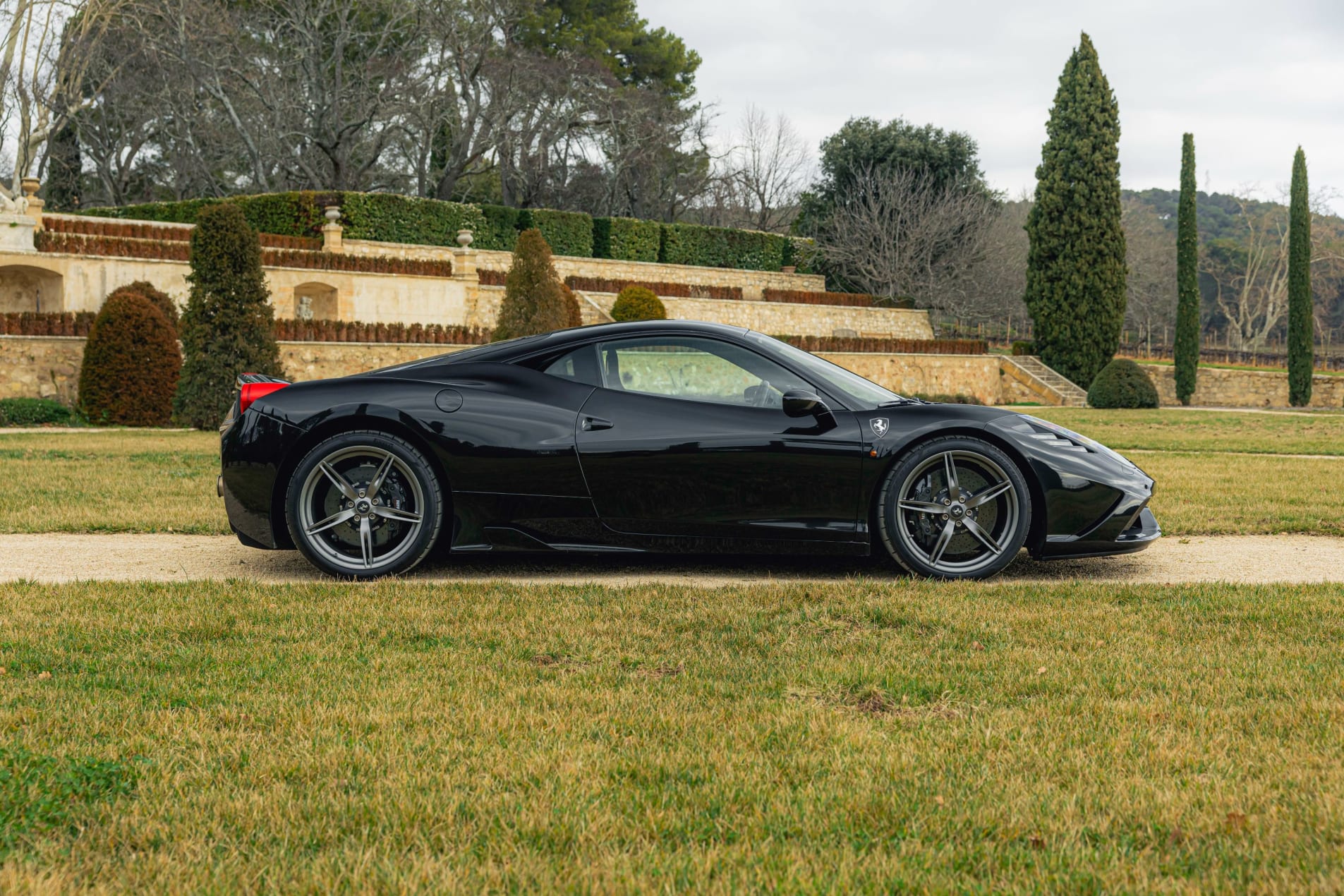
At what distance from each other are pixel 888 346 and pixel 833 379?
2833 centimetres

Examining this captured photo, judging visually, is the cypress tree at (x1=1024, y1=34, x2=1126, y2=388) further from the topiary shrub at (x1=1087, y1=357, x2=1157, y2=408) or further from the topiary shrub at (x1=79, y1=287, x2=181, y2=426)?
the topiary shrub at (x1=79, y1=287, x2=181, y2=426)

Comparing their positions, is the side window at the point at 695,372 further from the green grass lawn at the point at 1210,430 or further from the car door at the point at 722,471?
the green grass lawn at the point at 1210,430

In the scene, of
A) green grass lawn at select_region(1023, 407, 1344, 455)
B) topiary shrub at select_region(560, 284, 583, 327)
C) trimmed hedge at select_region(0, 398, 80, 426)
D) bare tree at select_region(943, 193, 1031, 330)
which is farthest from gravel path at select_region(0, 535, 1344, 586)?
bare tree at select_region(943, 193, 1031, 330)

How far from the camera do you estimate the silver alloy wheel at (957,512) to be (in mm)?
5473

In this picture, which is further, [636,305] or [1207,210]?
[1207,210]

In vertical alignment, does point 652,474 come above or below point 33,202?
below

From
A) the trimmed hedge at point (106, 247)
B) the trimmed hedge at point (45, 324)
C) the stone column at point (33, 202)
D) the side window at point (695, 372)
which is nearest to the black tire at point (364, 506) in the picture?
the side window at point (695, 372)

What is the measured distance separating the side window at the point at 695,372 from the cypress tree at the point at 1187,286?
3505cm

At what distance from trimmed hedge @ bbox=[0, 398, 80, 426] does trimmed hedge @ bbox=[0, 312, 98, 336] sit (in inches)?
66.9

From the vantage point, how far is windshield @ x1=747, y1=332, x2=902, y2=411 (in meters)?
5.65

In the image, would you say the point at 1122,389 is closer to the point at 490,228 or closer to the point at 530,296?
the point at 530,296

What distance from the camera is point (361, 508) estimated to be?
555 cm

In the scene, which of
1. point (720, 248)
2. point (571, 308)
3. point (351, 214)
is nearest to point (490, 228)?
point (351, 214)

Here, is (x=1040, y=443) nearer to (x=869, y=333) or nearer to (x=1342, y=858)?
(x=1342, y=858)
